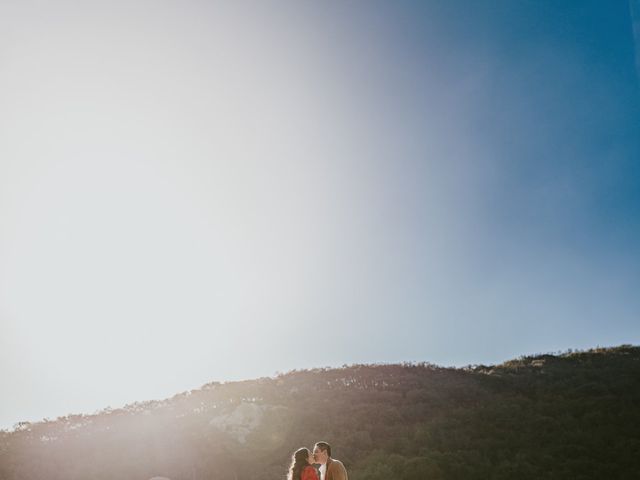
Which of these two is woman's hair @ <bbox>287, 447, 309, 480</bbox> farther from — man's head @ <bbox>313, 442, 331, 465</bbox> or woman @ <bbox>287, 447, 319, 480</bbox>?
man's head @ <bbox>313, 442, 331, 465</bbox>

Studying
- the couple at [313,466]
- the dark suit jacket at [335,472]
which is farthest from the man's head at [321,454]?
the dark suit jacket at [335,472]

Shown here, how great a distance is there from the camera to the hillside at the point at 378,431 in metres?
12.3

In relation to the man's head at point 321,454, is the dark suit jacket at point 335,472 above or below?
below

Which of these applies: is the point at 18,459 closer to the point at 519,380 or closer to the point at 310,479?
the point at 310,479

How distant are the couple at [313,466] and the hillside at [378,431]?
5043 mm

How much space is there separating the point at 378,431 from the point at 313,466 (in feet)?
28.7

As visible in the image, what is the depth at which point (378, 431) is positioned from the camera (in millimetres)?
15586

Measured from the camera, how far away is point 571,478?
35.7 feet

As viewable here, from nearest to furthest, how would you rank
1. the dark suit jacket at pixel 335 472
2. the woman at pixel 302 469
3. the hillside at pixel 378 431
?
the woman at pixel 302 469, the dark suit jacket at pixel 335 472, the hillside at pixel 378 431

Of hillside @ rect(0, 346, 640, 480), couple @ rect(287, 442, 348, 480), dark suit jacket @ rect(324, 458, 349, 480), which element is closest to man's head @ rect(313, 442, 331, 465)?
couple @ rect(287, 442, 348, 480)

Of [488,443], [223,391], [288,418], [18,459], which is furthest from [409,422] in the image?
[18,459]

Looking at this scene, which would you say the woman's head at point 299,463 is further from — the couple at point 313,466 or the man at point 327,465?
the man at point 327,465

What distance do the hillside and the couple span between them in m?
5.04

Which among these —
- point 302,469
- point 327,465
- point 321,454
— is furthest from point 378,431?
point 302,469
